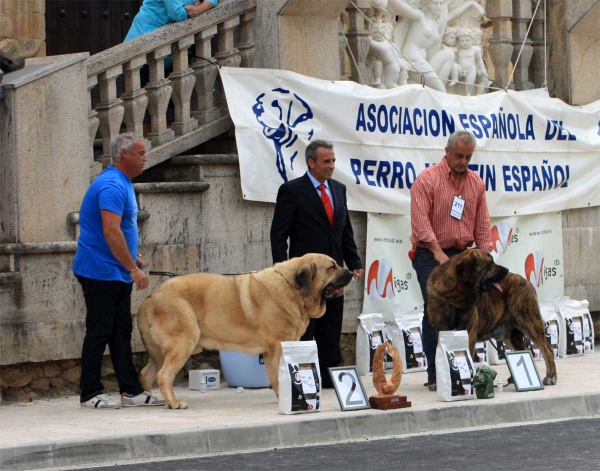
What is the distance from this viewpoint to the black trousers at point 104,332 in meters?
9.88

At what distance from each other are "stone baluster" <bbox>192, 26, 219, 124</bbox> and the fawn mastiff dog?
248 cm

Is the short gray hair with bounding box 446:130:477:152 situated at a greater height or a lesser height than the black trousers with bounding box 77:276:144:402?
greater

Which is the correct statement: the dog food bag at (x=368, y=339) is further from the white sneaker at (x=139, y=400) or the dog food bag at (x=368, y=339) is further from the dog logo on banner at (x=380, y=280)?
the white sneaker at (x=139, y=400)

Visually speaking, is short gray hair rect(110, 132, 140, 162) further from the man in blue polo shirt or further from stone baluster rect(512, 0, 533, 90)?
stone baluster rect(512, 0, 533, 90)

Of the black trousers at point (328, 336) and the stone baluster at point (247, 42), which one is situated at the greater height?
the stone baluster at point (247, 42)

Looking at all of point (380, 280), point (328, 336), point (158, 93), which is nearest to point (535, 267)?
point (380, 280)

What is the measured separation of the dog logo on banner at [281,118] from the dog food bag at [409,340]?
69.6 inches

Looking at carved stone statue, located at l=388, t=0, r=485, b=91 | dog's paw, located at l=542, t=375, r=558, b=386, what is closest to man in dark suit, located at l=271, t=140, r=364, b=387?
dog's paw, located at l=542, t=375, r=558, b=386

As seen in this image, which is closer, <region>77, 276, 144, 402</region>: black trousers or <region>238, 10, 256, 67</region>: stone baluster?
<region>77, 276, 144, 402</region>: black trousers

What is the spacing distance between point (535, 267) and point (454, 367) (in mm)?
4315

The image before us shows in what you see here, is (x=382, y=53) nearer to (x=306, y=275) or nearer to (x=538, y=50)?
(x=538, y=50)

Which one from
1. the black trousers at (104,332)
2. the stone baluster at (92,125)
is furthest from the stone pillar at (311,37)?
the black trousers at (104,332)

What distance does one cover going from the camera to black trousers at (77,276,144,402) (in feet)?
32.4

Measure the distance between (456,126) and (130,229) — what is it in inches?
188
